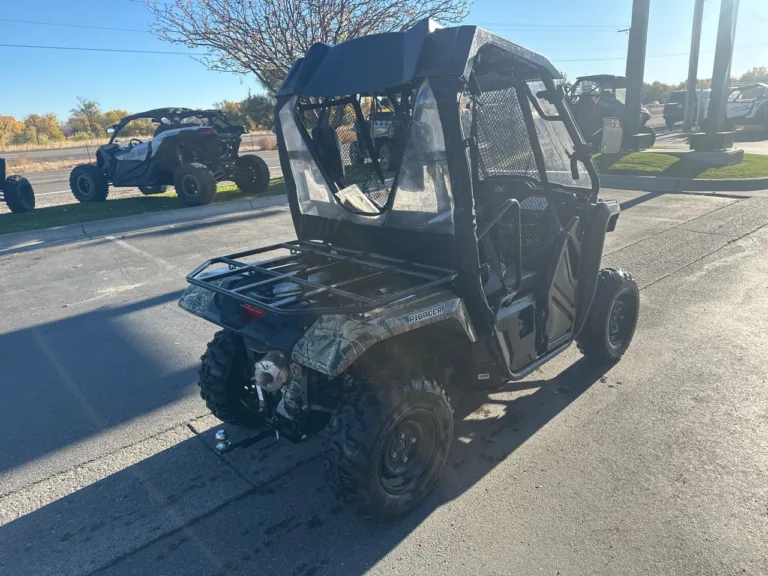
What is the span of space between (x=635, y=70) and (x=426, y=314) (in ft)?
51.5

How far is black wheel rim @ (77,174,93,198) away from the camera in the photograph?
1214 centimetres

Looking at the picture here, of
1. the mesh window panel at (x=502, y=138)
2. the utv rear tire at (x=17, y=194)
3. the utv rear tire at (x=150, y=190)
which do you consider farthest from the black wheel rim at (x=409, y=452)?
the utv rear tire at (x=17, y=194)

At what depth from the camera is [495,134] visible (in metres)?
3.44

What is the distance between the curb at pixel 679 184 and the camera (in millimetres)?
11039

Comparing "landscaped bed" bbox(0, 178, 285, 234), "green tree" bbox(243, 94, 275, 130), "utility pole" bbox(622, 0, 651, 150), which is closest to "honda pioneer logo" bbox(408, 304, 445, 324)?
"landscaped bed" bbox(0, 178, 285, 234)

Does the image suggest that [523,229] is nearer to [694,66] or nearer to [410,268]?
[410,268]

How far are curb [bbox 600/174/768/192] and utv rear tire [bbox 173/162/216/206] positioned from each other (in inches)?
337

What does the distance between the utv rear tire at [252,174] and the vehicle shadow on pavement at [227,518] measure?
992 centimetres

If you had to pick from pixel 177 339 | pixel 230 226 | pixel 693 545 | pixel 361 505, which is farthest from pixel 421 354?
pixel 230 226

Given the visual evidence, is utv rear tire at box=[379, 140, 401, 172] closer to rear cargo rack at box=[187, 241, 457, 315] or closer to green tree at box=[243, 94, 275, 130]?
rear cargo rack at box=[187, 241, 457, 315]

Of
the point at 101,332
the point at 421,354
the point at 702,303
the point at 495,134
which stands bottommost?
the point at 702,303

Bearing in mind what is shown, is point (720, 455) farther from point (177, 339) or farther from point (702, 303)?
point (177, 339)

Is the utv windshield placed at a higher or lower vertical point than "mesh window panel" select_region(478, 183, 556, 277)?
higher

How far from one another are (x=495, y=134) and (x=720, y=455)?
2246 mm
